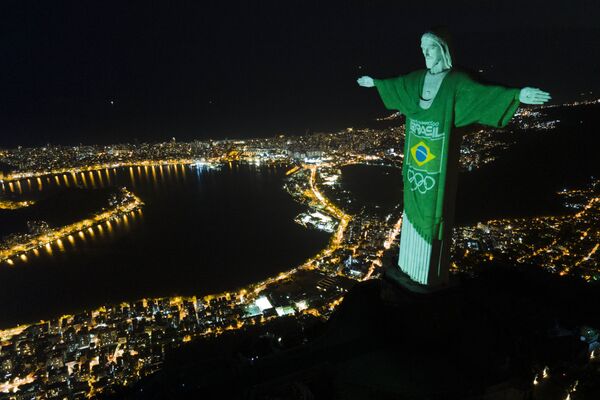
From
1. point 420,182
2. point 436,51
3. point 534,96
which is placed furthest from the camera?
point 420,182

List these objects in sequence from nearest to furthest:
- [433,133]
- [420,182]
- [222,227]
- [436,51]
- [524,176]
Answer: [436,51] → [433,133] → [420,182] → [222,227] → [524,176]

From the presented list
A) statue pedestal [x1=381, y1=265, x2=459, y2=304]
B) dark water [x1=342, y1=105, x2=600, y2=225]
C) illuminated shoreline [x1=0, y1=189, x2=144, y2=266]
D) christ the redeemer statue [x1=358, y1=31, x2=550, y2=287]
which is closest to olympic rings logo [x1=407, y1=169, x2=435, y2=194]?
christ the redeemer statue [x1=358, y1=31, x2=550, y2=287]

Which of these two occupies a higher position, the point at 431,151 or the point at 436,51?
the point at 436,51

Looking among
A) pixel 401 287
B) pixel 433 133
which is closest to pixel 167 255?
pixel 401 287

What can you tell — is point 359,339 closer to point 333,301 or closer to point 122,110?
point 333,301

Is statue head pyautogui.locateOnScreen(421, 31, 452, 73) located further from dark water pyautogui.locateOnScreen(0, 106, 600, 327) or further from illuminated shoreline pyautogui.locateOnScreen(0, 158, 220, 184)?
illuminated shoreline pyautogui.locateOnScreen(0, 158, 220, 184)

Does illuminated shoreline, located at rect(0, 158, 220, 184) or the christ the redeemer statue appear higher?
the christ the redeemer statue

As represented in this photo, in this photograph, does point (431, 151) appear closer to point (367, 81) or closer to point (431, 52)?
point (431, 52)

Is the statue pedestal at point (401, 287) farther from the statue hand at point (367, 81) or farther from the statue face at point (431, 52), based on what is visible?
the statue face at point (431, 52)
